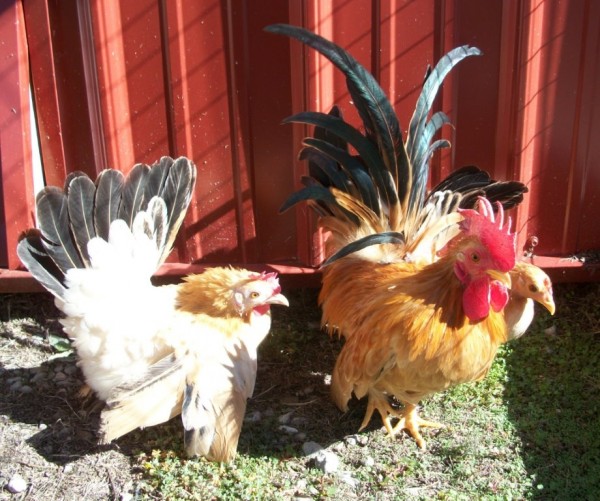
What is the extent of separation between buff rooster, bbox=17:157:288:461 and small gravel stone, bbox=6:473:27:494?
0.43m

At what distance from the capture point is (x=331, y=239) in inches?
140

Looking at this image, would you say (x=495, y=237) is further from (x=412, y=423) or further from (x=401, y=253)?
(x=412, y=423)

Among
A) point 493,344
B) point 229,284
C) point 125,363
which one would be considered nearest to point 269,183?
point 229,284

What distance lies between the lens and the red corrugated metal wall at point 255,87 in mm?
3545

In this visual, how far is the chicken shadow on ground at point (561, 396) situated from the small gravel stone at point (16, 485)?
244 centimetres

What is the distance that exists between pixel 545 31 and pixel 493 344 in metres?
2.01

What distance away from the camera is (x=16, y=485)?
9.41 feet

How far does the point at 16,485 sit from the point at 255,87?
99.5 inches

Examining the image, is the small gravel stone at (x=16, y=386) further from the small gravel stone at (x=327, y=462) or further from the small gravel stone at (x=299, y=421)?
the small gravel stone at (x=327, y=462)

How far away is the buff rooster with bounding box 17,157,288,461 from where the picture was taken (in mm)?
2887

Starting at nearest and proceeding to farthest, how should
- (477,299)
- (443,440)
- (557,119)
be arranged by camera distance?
(477,299) < (443,440) < (557,119)

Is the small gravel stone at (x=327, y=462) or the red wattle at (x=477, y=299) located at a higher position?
the red wattle at (x=477, y=299)

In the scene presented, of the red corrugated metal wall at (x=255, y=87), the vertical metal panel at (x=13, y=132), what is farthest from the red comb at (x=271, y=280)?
the vertical metal panel at (x=13, y=132)

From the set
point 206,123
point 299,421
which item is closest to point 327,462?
point 299,421
